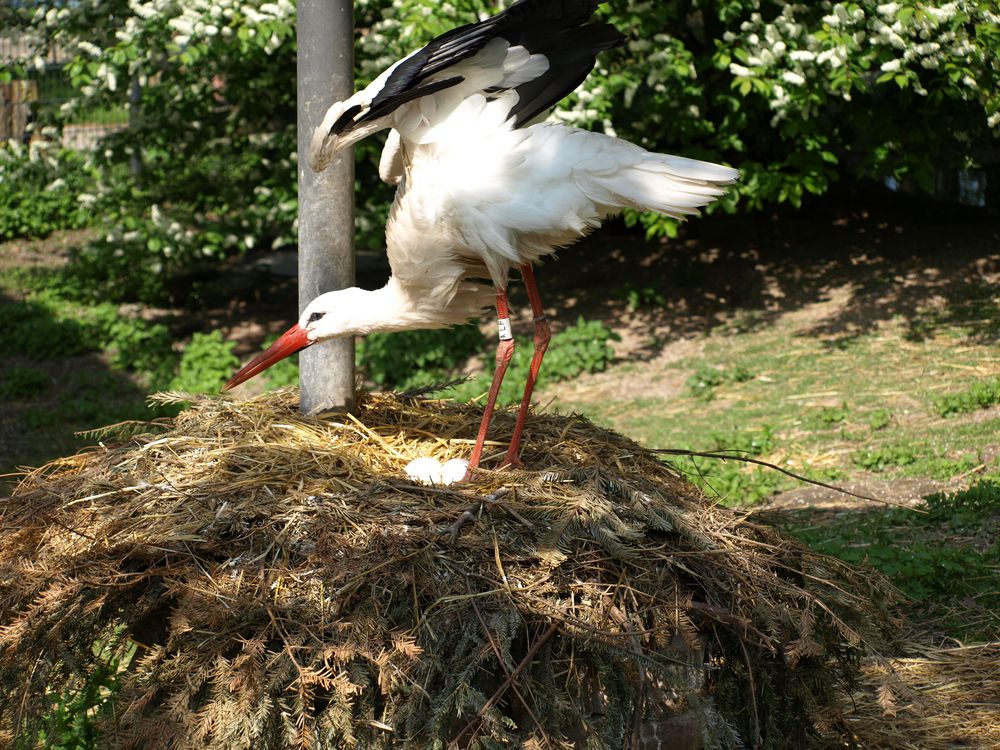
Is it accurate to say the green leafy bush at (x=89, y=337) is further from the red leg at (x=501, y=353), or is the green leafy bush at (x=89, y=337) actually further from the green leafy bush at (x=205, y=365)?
the red leg at (x=501, y=353)

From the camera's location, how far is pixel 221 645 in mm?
2686

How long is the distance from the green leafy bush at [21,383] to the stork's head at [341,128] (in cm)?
564

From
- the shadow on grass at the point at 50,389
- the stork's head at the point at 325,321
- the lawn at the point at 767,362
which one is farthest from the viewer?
the shadow on grass at the point at 50,389

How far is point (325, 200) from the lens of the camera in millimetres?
4039

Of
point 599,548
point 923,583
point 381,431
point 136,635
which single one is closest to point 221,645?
point 136,635

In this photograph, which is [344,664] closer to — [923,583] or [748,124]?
[923,583]

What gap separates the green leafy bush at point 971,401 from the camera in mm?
6184

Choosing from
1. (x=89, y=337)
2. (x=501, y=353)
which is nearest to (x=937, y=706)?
(x=501, y=353)

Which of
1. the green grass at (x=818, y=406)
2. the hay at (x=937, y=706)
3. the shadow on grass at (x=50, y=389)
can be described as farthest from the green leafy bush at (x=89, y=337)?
the hay at (x=937, y=706)

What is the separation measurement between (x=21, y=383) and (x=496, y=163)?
610cm

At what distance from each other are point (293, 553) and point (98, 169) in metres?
6.74

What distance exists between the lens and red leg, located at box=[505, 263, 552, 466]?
3705 mm

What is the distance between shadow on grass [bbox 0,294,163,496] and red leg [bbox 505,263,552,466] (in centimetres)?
367

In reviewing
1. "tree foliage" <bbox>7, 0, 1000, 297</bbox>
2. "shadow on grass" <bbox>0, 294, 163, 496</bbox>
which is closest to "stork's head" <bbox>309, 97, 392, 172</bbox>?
"tree foliage" <bbox>7, 0, 1000, 297</bbox>
